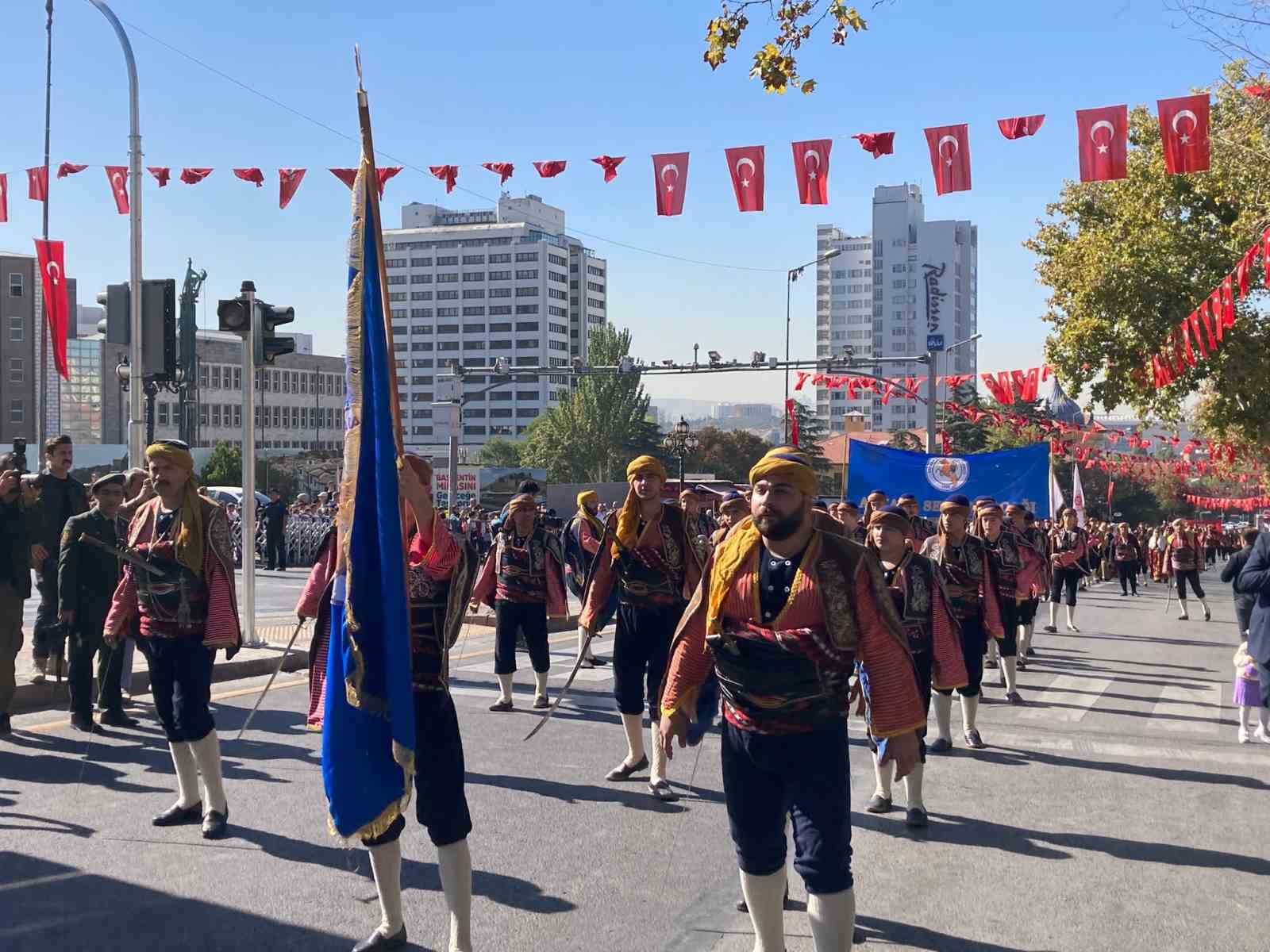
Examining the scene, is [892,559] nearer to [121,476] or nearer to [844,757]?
[844,757]

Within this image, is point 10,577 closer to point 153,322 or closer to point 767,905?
point 153,322

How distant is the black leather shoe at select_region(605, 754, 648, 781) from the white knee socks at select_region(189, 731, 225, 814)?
2.48 meters

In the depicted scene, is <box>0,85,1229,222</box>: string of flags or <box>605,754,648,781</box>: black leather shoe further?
<box>0,85,1229,222</box>: string of flags

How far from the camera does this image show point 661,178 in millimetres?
16328

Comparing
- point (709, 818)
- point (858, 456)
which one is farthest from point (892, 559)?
point (858, 456)

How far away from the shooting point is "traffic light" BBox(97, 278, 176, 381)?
12664mm

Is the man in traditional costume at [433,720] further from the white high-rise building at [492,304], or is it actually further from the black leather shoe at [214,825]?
the white high-rise building at [492,304]

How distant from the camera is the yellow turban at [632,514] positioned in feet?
27.2

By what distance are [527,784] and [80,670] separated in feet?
11.6

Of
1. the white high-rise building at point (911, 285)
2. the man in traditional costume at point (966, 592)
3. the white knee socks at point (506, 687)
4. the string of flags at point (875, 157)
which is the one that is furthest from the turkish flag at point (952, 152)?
the white high-rise building at point (911, 285)

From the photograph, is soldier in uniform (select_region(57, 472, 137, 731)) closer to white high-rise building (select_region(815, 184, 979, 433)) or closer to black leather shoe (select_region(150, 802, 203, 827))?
black leather shoe (select_region(150, 802, 203, 827))

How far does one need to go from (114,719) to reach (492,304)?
150 metres

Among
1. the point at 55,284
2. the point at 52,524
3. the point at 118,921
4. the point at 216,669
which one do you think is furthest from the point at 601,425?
the point at 118,921

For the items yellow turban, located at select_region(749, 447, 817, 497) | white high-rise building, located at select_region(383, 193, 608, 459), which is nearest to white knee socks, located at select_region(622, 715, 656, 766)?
yellow turban, located at select_region(749, 447, 817, 497)
